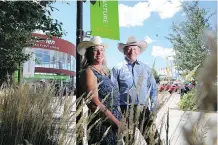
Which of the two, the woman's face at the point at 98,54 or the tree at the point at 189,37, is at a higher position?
the tree at the point at 189,37

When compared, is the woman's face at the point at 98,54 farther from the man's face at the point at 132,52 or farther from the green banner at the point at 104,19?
the green banner at the point at 104,19

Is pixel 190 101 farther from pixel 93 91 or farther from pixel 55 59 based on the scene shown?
pixel 55 59

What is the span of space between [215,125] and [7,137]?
1.84 m

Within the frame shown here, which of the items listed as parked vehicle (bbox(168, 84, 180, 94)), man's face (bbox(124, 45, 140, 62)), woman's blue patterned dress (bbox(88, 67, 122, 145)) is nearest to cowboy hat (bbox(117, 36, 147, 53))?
man's face (bbox(124, 45, 140, 62))

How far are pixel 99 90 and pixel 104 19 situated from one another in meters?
1.81

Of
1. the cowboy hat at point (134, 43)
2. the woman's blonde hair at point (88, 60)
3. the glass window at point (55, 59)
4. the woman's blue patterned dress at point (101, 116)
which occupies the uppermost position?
the glass window at point (55, 59)

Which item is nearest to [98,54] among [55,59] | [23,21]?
[23,21]

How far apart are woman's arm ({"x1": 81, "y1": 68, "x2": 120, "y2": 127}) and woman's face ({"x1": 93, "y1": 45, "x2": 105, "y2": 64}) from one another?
21 cm

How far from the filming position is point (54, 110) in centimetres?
216

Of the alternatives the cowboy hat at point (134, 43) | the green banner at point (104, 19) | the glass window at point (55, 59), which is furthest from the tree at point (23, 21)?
the glass window at point (55, 59)

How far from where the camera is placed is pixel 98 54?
3.03 meters

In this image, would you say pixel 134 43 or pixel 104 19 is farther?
pixel 104 19

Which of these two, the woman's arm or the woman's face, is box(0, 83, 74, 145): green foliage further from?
the woman's face

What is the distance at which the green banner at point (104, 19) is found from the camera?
4.22 m
